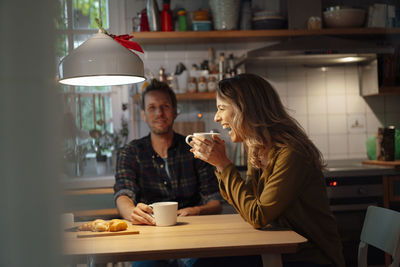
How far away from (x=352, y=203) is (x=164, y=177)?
145cm

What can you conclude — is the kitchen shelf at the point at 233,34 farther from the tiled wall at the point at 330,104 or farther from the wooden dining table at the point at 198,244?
the wooden dining table at the point at 198,244

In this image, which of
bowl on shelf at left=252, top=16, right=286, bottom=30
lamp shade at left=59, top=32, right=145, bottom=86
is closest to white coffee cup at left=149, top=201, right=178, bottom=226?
lamp shade at left=59, top=32, right=145, bottom=86

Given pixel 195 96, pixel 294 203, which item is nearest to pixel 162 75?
pixel 195 96

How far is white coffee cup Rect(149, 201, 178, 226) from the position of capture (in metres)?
1.31

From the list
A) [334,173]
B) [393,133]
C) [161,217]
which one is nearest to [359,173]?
[334,173]

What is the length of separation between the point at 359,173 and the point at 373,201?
20cm

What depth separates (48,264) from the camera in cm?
18

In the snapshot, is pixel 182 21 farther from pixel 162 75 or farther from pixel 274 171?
pixel 274 171

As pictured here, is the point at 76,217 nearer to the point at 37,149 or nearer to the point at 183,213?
the point at 37,149

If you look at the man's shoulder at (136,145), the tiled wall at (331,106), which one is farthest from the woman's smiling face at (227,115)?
the tiled wall at (331,106)

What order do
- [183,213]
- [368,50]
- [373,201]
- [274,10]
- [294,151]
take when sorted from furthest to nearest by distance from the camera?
1. [274,10]
2. [368,50]
3. [373,201]
4. [183,213]
5. [294,151]

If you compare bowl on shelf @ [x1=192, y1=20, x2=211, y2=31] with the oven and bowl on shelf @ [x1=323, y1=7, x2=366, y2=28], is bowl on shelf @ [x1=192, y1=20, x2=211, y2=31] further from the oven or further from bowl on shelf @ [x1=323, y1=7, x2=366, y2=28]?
the oven

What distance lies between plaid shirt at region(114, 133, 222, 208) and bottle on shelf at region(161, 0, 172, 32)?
1.41m

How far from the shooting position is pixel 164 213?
1.32 m
